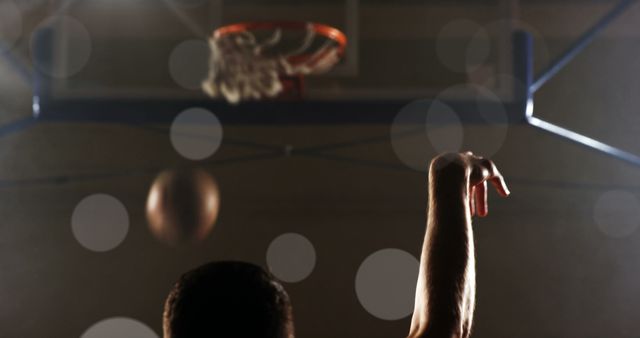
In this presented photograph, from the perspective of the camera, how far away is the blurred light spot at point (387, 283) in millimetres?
5156

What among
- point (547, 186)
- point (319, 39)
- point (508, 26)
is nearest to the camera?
point (508, 26)

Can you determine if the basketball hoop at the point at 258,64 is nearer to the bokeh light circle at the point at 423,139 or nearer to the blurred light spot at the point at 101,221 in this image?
the bokeh light circle at the point at 423,139

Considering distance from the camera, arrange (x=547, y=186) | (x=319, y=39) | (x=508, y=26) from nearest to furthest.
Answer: (x=508, y=26) < (x=319, y=39) < (x=547, y=186)

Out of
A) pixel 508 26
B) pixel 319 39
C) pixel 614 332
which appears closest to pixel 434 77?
pixel 319 39

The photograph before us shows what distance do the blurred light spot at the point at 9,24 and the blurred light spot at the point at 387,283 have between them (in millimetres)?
2950

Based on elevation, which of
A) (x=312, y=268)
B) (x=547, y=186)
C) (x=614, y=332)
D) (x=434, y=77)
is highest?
(x=434, y=77)

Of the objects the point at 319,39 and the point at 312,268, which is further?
the point at 312,268

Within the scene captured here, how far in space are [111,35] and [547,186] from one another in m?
3.18

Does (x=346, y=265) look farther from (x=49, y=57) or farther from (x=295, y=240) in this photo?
(x=49, y=57)

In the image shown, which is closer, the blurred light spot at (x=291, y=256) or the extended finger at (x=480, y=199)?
the extended finger at (x=480, y=199)

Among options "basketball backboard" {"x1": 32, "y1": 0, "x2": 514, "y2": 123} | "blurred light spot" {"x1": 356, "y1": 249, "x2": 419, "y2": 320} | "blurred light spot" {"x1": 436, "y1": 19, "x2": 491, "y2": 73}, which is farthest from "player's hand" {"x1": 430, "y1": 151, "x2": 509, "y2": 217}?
"blurred light spot" {"x1": 436, "y1": 19, "x2": 491, "y2": 73}

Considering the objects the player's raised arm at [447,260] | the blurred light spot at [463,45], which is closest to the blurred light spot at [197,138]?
the blurred light spot at [463,45]

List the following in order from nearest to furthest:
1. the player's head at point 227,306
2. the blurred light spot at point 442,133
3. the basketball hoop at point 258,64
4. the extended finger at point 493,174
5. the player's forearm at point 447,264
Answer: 1. the player's head at point 227,306
2. the player's forearm at point 447,264
3. the extended finger at point 493,174
4. the basketball hoop at point 258,64
5. the blurred light spot at point 442,133

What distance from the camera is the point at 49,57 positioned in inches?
163
